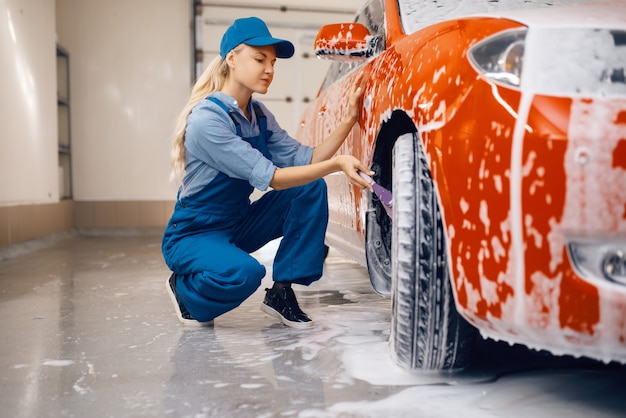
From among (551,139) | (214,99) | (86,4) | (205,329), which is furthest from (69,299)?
(86,4)

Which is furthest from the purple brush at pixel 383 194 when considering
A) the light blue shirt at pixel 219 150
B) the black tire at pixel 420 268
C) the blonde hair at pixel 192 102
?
the blonde hair at pixel 192 102

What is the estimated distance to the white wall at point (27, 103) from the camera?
15.7 feet

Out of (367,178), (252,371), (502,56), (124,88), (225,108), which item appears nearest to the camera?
(502,56)

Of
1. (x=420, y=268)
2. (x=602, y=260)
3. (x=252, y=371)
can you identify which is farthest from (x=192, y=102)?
(x=602, y=260)

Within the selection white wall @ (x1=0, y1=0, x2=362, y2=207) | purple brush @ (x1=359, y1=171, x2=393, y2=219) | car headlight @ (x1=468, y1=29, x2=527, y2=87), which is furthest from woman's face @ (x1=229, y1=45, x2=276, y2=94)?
white wall @ (x1=0, y1=0, x2=362, y2=207)

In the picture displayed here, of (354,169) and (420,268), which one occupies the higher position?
(354,169)

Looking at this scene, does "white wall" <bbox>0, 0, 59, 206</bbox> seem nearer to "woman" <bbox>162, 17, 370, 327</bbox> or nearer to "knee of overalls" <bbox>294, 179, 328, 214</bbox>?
"woman" <bbox>162, 17, 370, 327</bbox>

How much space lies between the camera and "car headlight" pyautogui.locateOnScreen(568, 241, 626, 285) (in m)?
1.17

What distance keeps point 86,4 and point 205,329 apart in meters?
5.68

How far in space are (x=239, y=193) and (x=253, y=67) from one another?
1.48ft

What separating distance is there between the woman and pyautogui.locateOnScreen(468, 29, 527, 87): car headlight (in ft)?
2.61

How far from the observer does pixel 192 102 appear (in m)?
2.35

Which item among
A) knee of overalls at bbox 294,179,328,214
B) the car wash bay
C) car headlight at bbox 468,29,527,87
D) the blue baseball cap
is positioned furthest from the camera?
knee of overalls at bbox 294,179,328,214

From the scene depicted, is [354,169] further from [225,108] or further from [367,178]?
[225,108]
